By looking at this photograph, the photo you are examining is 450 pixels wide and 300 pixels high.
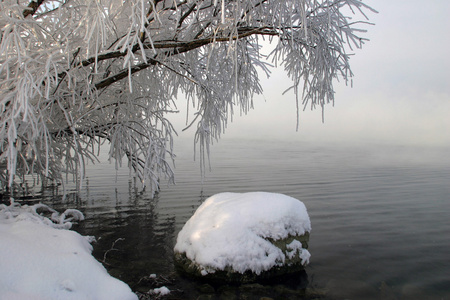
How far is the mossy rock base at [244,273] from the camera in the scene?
12.6 feet

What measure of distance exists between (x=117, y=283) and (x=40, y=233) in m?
1.41

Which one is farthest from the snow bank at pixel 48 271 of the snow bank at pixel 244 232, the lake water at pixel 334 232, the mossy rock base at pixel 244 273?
the snow bank at pixel 244 232

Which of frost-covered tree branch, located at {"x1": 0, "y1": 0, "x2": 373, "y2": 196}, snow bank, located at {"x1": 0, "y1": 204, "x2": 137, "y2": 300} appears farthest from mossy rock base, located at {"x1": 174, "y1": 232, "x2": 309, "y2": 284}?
frost-covered tree branch, located at {"x1": 0, "y1": 0, "x2": 373, "y2": 196}

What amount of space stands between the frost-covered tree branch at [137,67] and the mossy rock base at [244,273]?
2193 millimetres

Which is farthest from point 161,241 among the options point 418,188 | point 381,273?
point 418,188

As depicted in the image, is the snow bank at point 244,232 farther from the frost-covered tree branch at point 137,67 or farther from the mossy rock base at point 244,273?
the frost-covered tree branch at point 137,67

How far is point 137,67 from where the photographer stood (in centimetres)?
562

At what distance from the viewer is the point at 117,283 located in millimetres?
3277

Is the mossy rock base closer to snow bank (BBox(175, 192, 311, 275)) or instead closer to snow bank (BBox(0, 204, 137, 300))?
snow bank (BBox(175, 192, 311, 275))

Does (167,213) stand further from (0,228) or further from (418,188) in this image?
(418,188)

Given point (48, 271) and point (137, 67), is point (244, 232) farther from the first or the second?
point (137, 67)

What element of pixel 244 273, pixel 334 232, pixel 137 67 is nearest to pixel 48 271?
pixel 244 273

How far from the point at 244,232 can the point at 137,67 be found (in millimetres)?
3588

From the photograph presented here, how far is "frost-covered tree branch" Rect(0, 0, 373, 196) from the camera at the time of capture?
440 cm
